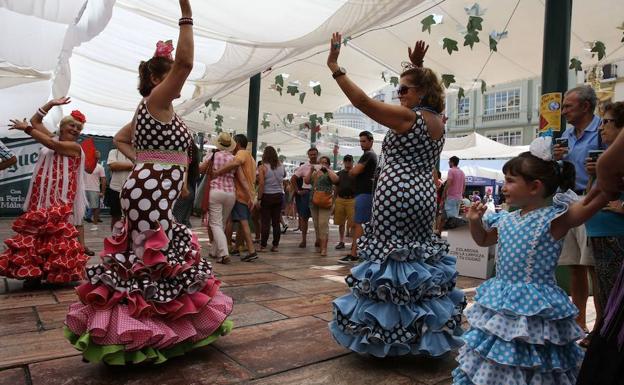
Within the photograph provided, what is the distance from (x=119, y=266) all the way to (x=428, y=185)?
1.71 m

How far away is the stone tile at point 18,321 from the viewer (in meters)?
2.97

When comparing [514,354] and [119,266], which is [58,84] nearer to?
[119,266]

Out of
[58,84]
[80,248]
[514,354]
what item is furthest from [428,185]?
[58,84]

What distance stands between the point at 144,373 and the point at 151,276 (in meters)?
0.48

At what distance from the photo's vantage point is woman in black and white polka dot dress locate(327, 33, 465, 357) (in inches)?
96.5

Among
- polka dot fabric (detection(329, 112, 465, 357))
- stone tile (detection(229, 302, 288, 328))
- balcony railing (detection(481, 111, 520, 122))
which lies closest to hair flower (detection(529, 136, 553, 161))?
polka dot fabric (detection(329, 112, 465, 357))

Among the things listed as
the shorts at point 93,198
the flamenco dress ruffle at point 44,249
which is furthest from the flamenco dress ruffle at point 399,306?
the shorts at point 93,198

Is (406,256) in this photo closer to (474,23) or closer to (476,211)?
(476,211)

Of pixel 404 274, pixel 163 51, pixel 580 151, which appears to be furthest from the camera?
pixel 580 151

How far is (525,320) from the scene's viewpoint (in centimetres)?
180

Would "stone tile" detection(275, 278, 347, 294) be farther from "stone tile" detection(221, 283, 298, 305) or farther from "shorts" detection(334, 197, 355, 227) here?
"shorts" detection(334, 197, 355, 227)

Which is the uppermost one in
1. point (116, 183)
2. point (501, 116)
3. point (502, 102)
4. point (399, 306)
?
point (502, 102)

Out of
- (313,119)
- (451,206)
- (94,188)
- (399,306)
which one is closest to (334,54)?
(399,306)

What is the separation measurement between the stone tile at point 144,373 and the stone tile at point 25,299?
1419mm
